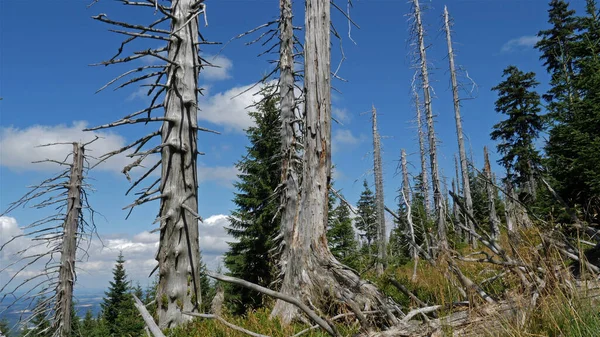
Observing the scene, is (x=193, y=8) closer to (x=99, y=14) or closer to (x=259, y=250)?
(x=99, y=14)

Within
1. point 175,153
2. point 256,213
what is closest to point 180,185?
point 175,153

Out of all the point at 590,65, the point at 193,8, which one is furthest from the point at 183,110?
the point at 590,65

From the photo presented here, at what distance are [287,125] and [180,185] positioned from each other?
584 cm

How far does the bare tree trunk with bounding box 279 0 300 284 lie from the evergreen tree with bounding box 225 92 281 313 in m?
5.31

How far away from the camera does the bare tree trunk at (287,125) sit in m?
10.1

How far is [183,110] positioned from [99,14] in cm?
166

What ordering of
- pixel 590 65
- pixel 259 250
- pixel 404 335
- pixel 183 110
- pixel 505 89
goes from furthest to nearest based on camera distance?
1. pixel 505 89
2. pixel 259 250
3. pixel 590 65
4. pixel 183 110
5. pixel 404 335

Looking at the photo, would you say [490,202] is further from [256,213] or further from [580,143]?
[256,213]

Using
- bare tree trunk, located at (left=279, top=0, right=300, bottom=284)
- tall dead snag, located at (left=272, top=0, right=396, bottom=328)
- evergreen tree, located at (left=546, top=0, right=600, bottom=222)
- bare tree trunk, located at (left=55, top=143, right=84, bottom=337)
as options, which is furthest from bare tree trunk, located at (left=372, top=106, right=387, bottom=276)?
tall dead snag, located at (left=272, top=0, right=396, bottom=328)

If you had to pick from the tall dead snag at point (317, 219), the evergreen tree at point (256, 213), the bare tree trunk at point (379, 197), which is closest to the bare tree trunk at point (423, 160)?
the bare tree trunk at point (379, 197)

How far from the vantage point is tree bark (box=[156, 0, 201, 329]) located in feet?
16.8

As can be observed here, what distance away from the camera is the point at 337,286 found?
478cm

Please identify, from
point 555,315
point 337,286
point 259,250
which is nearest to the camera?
point 555,315

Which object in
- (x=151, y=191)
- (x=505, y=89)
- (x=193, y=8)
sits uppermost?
(x=505, y=89)
